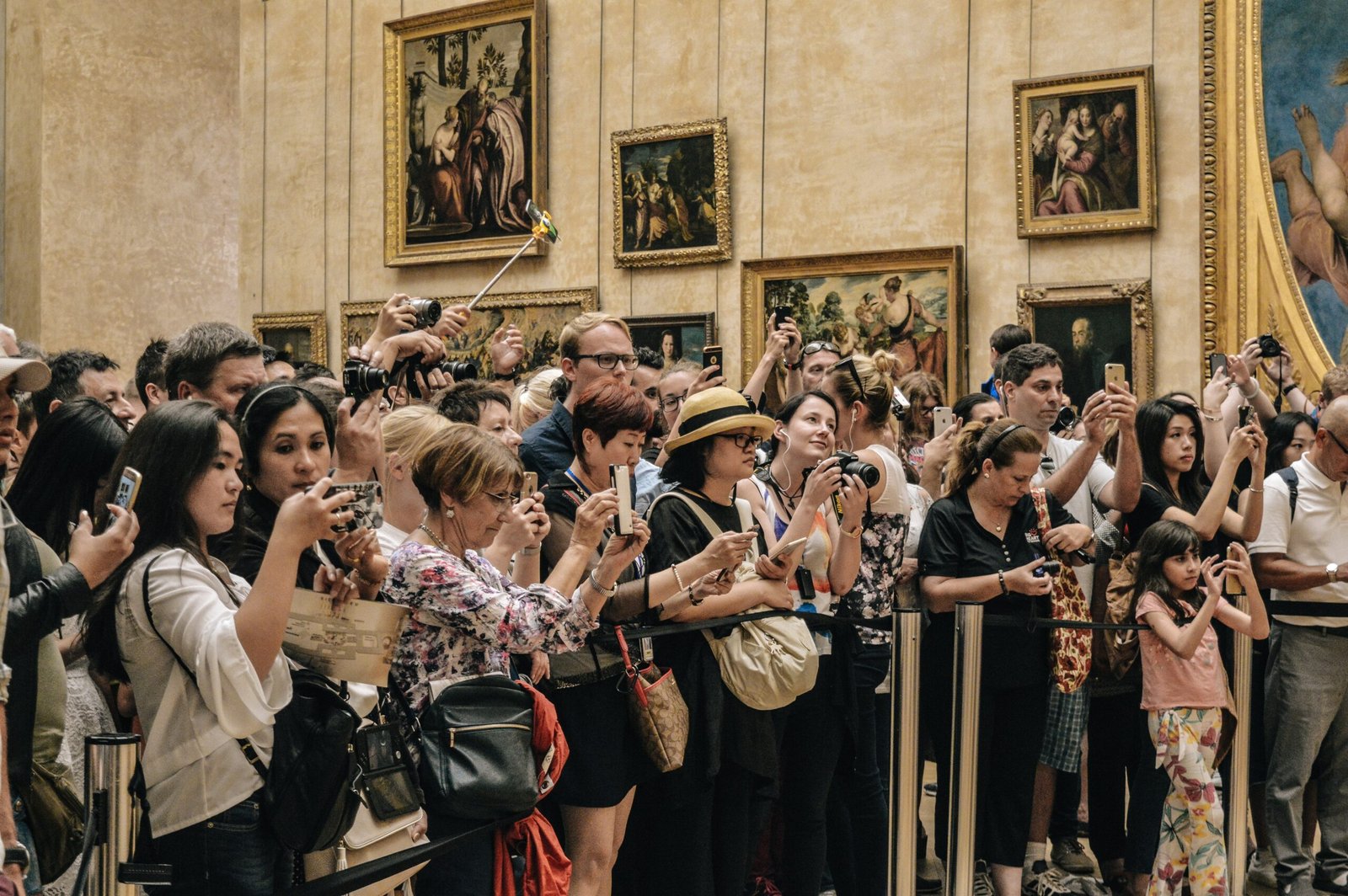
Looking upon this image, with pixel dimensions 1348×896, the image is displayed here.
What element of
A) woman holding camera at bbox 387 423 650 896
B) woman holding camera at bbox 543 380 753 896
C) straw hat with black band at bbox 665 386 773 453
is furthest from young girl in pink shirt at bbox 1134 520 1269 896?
woman holding camera at bbox 387 423 650 896

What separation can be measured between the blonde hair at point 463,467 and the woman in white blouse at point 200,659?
72 centimetres

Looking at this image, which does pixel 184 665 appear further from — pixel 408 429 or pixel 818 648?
pixel 818 648

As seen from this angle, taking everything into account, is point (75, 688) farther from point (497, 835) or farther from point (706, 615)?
point (706, 615)

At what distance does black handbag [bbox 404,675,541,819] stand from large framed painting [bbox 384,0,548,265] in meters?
9.10

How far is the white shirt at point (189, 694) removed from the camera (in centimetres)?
299

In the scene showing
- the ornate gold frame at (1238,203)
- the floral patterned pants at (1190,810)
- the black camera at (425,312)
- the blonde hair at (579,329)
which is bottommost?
the floral patterned pants at (1190,810)

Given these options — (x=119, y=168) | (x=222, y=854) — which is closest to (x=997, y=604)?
(x=222, y=854)

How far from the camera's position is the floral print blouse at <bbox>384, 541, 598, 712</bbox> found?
3.65 metres

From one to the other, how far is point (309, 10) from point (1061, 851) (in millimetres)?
10925

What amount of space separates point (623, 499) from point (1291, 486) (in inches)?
152

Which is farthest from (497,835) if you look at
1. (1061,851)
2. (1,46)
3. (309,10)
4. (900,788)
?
(1,46)

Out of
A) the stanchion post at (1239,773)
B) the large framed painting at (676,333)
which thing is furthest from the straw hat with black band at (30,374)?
the large framed painting at (676,333)

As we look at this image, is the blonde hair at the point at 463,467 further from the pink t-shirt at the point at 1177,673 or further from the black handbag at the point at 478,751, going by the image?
the pink t-shirt at the point at 1177,673

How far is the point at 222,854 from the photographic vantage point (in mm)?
3057
